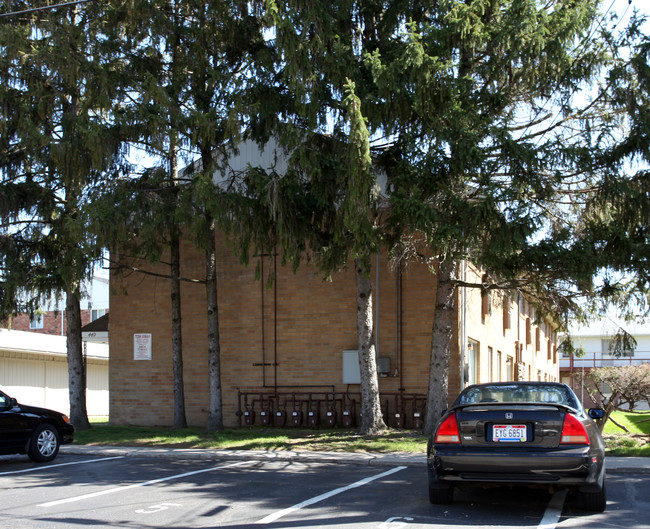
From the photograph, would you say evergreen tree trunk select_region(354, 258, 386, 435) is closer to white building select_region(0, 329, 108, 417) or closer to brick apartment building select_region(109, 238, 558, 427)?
brick apartment building select_region(109, 238, 558, 427)

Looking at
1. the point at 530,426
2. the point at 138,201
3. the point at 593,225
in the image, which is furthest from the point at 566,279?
the point at 138,201

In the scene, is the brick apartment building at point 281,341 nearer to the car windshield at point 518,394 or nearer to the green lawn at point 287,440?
the green lawn at point 287,440

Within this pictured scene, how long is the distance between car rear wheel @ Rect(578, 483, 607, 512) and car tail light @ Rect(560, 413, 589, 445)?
722 millimetres

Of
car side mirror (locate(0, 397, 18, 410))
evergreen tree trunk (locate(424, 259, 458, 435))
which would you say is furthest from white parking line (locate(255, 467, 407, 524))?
car side mirror (locate(0, 397, 18, 410))

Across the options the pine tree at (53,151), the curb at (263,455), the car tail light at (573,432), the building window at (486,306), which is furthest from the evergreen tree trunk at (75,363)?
the car tail light at (573,432)

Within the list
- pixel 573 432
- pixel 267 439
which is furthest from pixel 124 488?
pixel 267 439

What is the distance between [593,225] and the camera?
46.4ft

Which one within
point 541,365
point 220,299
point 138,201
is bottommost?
point 541,365

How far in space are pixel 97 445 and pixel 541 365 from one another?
28345 mm

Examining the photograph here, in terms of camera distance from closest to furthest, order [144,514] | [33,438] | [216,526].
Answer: [216,526], [144,514], [33,438]

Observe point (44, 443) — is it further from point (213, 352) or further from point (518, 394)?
point (518, 394)

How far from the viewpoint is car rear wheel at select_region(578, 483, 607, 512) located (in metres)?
7.95

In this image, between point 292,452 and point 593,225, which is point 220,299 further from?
point 593,225

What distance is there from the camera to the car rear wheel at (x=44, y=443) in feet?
42.5
